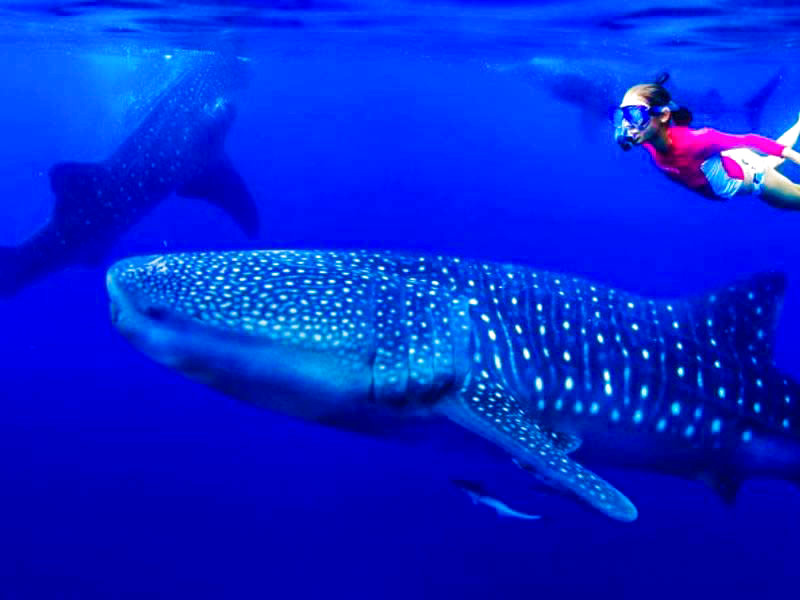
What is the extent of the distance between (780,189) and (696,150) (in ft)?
2.27

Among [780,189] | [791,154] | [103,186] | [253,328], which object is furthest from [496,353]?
[103,186]

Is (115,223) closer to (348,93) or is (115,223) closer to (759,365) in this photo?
(759,365)

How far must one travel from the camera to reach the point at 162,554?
26.7ft

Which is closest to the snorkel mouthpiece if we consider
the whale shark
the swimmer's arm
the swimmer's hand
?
the swimmer's arm

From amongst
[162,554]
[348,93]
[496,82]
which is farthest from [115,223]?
[348,93]

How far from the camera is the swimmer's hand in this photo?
16.1 feet

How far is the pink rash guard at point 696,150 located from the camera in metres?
5.35

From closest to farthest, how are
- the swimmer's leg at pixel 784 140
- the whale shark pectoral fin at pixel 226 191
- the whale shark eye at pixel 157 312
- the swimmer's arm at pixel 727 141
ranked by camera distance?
the whale shark eye at pixel 157 312 → the swimmer's arm at pixel 727 141 → the swimmer's leg at pixel 784 140 → the whale shark pectoral fin at pixel 226 191

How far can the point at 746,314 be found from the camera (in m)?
5.32

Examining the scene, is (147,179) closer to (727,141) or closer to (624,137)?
(624,137)

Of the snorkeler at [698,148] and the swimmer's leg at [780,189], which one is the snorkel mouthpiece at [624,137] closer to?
the snorkeler at [698,148]

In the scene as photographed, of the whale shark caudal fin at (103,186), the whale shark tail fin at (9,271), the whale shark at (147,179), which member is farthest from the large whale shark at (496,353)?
the whale shark tail fin at (9,271)

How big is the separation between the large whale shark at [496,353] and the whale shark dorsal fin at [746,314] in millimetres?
10

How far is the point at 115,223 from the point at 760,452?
26.3 feet
